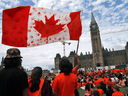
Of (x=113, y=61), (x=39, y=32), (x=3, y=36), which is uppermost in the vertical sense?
(x=39, y=32)

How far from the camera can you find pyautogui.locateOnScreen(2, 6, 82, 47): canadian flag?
4.31 m

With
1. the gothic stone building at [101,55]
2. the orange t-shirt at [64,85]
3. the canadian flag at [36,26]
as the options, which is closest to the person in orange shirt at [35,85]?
the orange t-shirt at [64,85]

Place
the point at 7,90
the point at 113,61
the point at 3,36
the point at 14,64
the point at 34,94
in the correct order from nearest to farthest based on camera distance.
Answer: the point at 7,90, the point at 14,64, the point at 34,94, the point at 3,36, the point at 113,61

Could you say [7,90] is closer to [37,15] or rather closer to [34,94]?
[34,94]

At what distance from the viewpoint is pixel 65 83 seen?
259 cm

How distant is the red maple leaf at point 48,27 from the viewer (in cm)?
487

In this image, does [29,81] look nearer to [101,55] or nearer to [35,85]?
[35,85]

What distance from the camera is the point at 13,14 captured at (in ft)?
14.7

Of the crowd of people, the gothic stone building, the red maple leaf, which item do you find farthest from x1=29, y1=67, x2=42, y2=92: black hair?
the gothic stone building

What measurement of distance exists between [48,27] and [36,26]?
21.6 inches

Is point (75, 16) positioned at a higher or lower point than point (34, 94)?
higher

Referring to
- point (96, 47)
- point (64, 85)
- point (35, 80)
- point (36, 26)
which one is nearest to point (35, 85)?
point (35, 80)

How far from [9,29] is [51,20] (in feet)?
6.24

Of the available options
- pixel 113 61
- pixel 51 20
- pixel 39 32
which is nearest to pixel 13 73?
pixel 39 32
